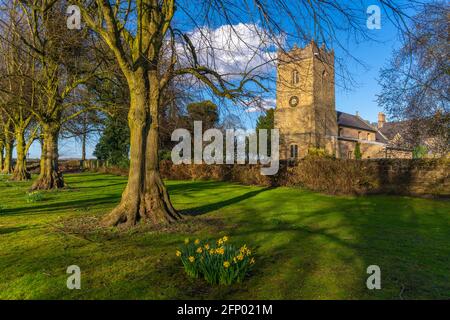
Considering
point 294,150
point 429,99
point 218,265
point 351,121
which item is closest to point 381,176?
point 429,99

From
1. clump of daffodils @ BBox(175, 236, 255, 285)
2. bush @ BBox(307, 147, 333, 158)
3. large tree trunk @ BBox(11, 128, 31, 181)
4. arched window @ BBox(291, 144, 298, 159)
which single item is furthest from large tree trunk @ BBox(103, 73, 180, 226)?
arched window @ BBox(291, 144, 298, 159)

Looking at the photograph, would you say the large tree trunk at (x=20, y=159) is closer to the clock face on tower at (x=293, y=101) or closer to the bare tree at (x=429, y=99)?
the bare tree at (x=429, y=99)

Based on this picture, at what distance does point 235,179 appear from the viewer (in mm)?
23250

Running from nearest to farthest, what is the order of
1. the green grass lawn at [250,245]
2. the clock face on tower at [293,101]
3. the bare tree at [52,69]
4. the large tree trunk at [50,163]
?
the green grass lawn at [250,245] → the bare tree at [52,69] → the large tree trunk at [50,163] → the clock face on tower at [293,101]

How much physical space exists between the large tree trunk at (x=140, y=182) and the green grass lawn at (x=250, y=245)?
533 mm

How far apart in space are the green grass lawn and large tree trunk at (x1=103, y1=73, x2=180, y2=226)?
533 millimetres

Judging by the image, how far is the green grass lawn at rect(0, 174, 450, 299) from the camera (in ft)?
13.6

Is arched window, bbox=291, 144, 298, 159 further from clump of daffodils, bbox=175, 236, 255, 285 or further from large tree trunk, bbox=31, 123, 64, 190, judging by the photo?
clump of daffodils, bbox=175, 236, 255, 285

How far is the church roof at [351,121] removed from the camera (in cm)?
6064

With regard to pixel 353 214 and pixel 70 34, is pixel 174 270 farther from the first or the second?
pixel 70 34

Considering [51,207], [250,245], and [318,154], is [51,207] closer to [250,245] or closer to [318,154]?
[250,245]

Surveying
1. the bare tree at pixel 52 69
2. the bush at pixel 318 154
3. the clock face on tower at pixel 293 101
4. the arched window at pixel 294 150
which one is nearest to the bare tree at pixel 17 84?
the bare tree at pixel 52 69

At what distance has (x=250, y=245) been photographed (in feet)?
20.8
